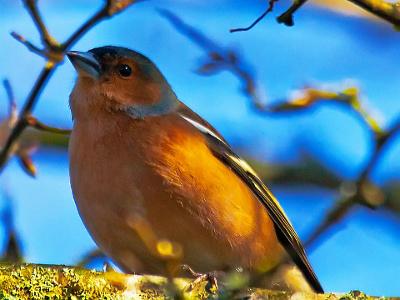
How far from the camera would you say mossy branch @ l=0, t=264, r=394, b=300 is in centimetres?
429

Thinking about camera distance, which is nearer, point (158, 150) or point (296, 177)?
point (158, 150)

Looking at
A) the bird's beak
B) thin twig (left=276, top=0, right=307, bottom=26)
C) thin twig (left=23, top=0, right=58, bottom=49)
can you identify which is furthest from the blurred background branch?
the bird's beak

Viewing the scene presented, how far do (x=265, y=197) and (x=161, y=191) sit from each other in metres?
1.19

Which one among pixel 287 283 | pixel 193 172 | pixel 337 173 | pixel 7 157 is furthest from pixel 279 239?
pixel 337 173

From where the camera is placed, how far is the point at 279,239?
6.30 metres

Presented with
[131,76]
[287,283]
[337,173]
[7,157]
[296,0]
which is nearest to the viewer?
[296,0]

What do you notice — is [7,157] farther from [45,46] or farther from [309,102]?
[309,102]

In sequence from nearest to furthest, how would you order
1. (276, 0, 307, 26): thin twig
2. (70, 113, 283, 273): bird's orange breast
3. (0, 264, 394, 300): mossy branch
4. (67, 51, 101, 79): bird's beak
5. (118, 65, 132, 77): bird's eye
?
1. (0, 264, 394, 300): mossy branch
2. (276, 0, 307, 26): thin twig
3. (70, 113, 283, 273): bird's orange breast
4. (67, 51, 101, 79): bird's beak
5. (118, 65, 132, 77): bird's eye

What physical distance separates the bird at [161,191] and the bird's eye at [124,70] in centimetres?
16

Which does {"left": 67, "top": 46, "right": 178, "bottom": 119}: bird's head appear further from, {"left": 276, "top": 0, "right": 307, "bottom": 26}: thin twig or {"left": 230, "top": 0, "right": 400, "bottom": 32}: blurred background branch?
{"left": 230, "top": 0, "right": 400, "bottom": 32}: blurred background branch

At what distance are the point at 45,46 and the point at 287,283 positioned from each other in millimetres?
2459

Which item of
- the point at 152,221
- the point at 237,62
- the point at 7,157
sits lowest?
the point at 152,221

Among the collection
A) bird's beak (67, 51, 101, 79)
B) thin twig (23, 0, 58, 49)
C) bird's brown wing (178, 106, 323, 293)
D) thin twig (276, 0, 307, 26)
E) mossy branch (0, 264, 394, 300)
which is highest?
thin twig (276, 0, 307, 26)

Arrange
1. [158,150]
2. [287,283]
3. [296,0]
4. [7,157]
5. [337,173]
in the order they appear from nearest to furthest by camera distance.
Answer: [296,0] < [7,157] < [158,150] < [287,283] < [337,173]
